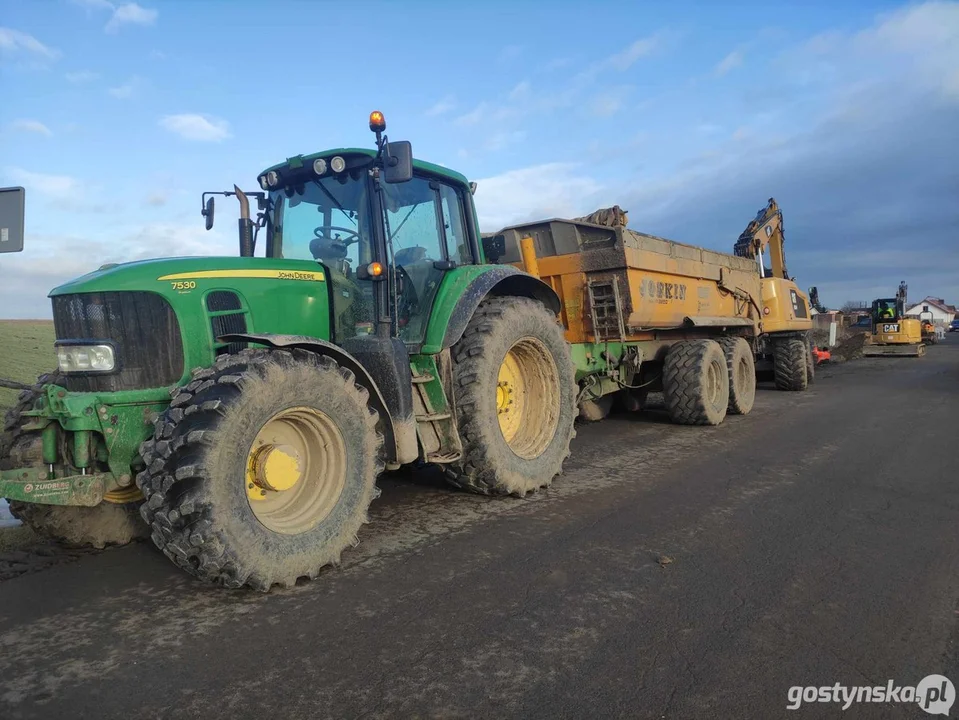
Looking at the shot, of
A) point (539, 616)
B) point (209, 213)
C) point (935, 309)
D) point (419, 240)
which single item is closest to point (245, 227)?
point (209, 213)

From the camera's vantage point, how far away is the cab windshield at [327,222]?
4.70m

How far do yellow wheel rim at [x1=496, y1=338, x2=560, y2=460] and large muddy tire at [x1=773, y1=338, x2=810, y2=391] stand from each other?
28.9 feet

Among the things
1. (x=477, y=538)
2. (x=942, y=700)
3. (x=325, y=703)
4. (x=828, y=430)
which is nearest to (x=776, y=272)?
(x=828, y=430)

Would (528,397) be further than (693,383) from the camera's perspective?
No

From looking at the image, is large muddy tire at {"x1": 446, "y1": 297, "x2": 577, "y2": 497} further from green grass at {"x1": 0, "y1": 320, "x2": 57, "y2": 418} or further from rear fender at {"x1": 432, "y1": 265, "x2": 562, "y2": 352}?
green grass at {"x1": 0, "y1": 320, "x2": 57, "y2": 418}

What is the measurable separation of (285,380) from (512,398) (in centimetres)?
265

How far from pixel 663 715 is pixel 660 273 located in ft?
20.6

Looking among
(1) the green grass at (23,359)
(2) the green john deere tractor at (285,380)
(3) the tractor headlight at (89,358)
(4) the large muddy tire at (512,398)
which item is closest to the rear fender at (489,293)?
(2) the green john deere tractor at (285,380)

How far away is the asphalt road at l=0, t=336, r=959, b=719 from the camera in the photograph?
8.19ft

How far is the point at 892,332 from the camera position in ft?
82.0

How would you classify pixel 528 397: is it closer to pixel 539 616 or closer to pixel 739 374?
pixel 539 616

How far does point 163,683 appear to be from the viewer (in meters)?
2.59

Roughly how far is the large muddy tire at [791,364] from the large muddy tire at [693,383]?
481cm

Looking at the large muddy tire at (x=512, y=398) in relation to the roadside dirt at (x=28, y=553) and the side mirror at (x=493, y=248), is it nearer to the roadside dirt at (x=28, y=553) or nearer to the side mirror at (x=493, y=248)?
the side mirror at (x=493, y=248)
